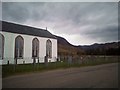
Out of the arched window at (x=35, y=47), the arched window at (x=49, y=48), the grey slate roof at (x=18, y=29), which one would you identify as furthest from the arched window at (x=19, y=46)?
the arched window at (x=49, y=48)

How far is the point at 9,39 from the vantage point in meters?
30.1

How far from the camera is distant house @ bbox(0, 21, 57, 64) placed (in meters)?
29.2

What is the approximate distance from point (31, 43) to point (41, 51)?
11.0 feet

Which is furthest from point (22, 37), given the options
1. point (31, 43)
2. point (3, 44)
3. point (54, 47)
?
point (54, 47)

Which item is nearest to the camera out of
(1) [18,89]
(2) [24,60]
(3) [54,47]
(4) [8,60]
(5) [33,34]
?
(1) [18,89]

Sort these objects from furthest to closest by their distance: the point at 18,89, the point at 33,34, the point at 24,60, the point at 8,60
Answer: the point at 33,34 → the point at 24,60 → the point at 8,60 → the point at 18,89

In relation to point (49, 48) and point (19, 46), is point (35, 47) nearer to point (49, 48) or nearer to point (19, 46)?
point (19, 46)

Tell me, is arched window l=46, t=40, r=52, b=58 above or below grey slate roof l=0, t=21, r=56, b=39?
below

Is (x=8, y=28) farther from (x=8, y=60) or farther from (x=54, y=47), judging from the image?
(x=54, y=47)

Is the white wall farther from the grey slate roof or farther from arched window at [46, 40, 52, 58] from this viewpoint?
arched window at [46, 40, 52, 58]

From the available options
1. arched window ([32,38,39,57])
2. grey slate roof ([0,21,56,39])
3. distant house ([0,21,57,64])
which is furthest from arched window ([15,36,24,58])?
arched window ([32,38,39,57])

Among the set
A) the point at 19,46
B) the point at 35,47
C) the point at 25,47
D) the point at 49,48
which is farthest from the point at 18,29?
the point at 49,48

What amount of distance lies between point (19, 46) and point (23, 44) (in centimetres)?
106

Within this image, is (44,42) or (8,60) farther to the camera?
(44,42)
